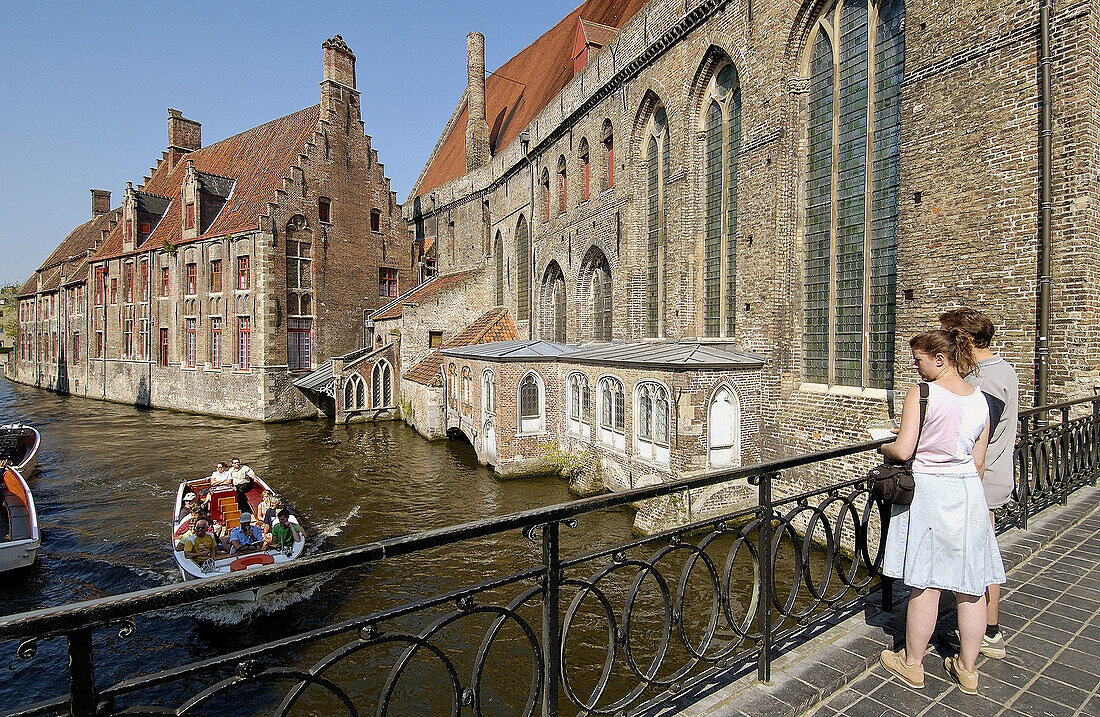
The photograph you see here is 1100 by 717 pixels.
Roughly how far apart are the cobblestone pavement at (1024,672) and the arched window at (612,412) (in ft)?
30.7

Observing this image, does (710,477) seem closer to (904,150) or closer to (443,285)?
(904,150)

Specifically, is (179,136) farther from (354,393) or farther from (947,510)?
(947,510)

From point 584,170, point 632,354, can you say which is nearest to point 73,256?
point 584,170

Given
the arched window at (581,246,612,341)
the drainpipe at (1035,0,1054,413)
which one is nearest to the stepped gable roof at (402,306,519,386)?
the arched window at (581,246,612,341)

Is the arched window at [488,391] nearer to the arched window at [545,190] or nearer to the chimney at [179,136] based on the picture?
the arched window at [545,190]

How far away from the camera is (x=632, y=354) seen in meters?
13.4

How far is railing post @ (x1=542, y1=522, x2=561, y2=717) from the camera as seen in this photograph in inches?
95.7

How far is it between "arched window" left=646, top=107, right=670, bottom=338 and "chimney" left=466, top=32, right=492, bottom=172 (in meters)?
15.6

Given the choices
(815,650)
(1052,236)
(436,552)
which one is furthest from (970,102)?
(436,552)

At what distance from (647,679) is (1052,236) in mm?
8123

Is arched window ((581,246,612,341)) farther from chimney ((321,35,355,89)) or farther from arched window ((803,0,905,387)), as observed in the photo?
chimney ((321,35,355,89))

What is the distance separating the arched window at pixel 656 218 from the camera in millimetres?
15703

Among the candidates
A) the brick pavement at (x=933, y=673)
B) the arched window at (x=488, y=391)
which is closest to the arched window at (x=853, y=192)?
the brick pavement at (x=933, y=673)

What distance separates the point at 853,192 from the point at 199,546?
12.5 meters
